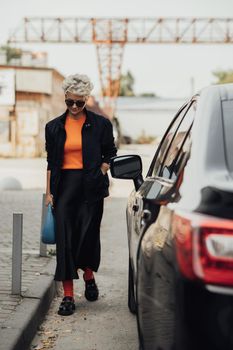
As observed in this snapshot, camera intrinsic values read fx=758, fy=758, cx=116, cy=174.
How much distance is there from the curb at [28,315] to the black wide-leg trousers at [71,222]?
11.3 inches

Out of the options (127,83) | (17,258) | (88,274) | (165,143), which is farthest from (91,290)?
(127,83)

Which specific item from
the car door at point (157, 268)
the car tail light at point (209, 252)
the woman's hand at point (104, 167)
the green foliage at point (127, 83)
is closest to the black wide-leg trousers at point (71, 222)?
the woman's hand at point (104, 167)

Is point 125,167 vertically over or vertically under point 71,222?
over

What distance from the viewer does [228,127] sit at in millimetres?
3004

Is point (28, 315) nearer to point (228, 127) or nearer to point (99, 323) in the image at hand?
point (99, 323)

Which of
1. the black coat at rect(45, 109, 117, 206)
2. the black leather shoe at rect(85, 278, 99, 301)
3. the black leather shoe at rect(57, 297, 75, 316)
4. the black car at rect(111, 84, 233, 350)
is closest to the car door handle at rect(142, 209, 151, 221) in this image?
the black car at rect(111, 84, 233, 350)

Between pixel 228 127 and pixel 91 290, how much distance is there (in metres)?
3.75

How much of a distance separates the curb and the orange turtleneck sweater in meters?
1.07

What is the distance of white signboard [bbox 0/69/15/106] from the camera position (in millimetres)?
39219

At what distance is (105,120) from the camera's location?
6.12 metres

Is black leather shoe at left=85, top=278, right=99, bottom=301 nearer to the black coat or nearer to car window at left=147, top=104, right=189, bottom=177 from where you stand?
the black coat

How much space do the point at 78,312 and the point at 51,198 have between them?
976 mm

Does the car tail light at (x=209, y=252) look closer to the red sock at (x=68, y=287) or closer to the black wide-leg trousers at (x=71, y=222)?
the black wide-leg trousers at (x=71, y=222)

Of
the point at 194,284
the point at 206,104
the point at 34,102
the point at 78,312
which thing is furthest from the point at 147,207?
the point at 34,102
